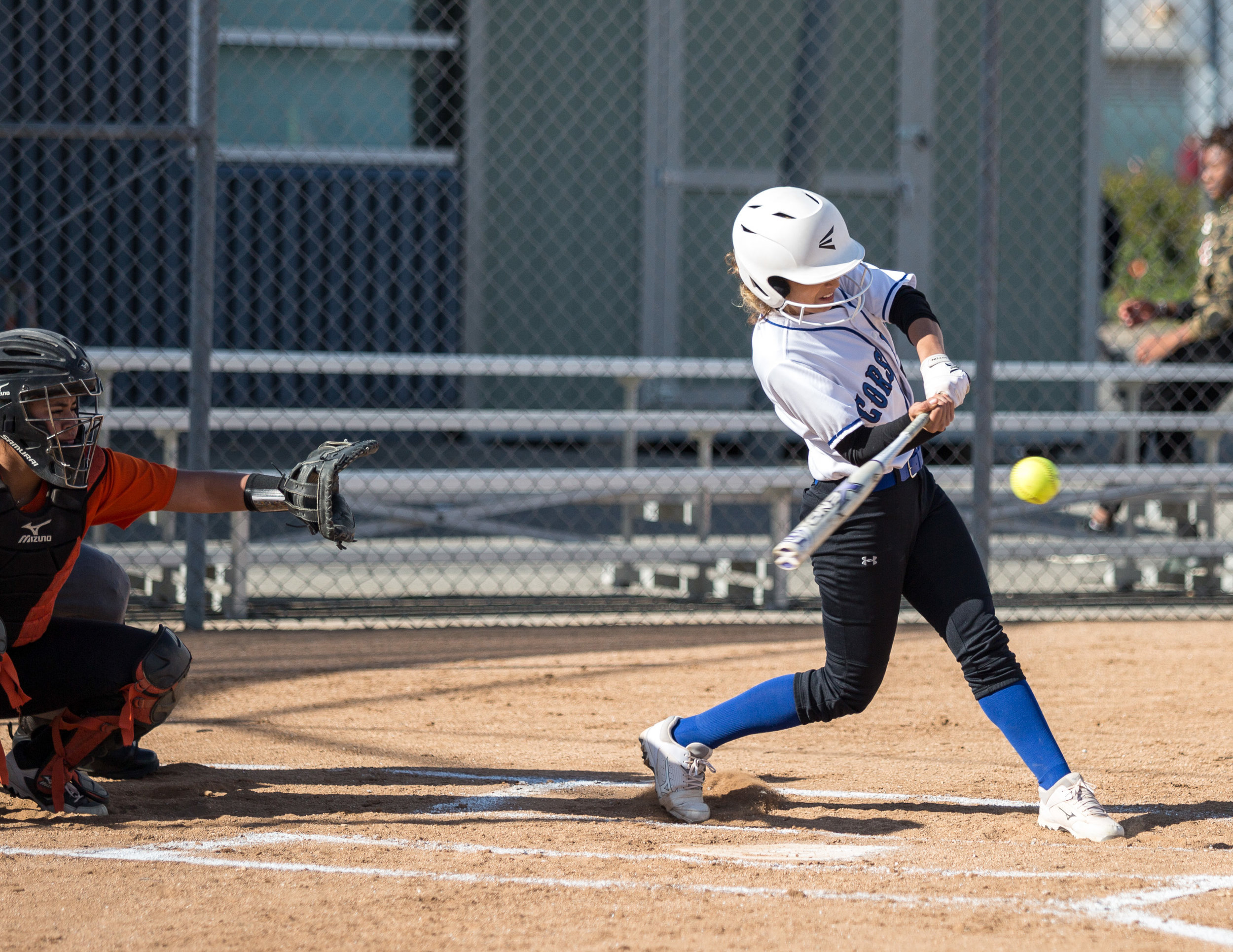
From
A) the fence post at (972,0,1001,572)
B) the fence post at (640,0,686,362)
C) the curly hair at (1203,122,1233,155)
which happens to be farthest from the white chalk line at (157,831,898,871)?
the fence post at (640,0,686,362)

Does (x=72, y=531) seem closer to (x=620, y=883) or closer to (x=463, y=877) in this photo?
(x=463, y=877)

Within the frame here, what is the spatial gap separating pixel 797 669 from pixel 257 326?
243 inches

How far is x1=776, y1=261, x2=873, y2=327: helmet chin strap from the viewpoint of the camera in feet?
10.9

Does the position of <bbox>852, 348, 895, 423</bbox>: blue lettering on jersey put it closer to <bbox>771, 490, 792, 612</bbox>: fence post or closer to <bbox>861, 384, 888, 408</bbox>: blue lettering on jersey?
<bbox>861, 384, 888, 408</bbox>: blue lettering on jersey

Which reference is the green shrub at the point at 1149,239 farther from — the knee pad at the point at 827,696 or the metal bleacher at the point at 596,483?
the knee pad at the point at 827,696

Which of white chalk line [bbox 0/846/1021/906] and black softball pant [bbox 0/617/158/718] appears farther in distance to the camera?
black softball pant [bbox 0/617/158/718]

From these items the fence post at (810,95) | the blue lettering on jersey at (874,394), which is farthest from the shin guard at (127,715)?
the fence post at (810,95)

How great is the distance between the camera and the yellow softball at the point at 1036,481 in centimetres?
391

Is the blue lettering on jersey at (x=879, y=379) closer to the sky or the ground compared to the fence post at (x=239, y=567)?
closer to the sky

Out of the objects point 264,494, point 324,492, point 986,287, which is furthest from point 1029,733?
point 986,287

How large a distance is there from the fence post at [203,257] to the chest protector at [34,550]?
90.8 inches

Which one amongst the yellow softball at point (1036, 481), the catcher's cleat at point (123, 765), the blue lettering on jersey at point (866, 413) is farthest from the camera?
the yellow softball at point (1036, 481)

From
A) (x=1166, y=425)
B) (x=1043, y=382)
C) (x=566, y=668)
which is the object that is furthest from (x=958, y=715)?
(x=1043, y=382)

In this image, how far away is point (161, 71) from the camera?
10.2m
